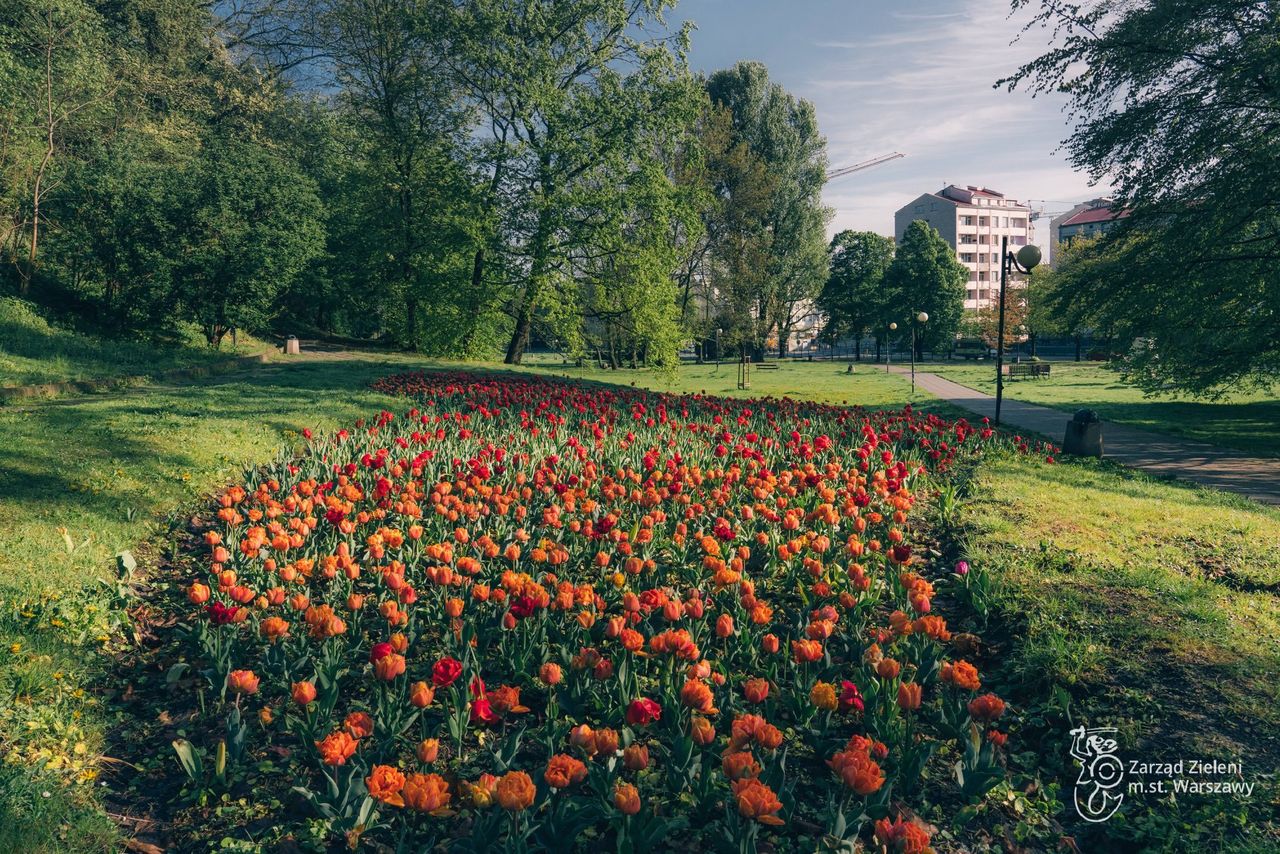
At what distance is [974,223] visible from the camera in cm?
10038

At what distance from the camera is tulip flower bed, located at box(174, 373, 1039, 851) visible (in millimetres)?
2725

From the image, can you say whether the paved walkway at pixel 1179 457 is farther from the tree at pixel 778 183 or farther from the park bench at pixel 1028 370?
the tree at pixel 778 183

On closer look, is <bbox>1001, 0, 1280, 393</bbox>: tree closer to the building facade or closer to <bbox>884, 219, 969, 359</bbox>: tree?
<bbox>884, 219, 969, 359</bbox>: tree

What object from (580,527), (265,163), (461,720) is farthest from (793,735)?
(265,163)

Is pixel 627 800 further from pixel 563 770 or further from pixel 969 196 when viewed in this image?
pixel 969 196

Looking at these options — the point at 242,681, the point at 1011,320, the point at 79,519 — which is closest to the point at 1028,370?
the point at 1011,320

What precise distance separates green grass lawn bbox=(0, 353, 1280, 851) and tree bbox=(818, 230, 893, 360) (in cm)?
5686

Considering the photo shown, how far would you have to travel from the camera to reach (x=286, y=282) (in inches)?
914

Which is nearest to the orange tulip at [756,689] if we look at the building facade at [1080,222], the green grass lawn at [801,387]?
the green grass lawn at [801,387]

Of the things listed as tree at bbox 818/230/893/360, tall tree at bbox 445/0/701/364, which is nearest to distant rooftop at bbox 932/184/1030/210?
tree at bbox 818/230/893/360

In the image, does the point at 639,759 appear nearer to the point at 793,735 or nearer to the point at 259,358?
the point at 793,735

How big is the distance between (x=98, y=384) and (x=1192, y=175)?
22.4 m

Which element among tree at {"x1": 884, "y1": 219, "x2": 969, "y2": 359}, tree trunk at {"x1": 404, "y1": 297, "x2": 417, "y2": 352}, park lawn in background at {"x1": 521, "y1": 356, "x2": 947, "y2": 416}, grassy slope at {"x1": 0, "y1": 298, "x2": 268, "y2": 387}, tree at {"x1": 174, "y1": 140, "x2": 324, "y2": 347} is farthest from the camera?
tree at {"x1": 884, "y1": 219, "x2": 969, "y2": 359}

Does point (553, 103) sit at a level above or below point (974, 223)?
below
